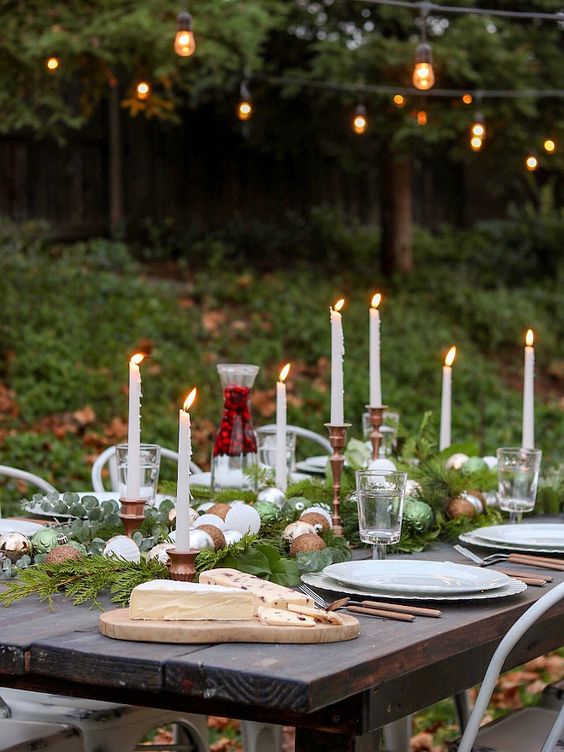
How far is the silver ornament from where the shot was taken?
10.3 feet

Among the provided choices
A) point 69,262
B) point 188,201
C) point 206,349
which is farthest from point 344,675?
point 188,201

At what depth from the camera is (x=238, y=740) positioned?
15.1ft

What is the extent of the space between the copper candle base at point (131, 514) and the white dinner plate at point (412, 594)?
422 millimetres

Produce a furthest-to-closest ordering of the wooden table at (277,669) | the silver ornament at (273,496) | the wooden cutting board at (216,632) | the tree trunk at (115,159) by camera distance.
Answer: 1. the tree trunk at (115,159)
2. the silver ornament at (273,496)
3. the wooden cutting board at (216,632)
4. the wooden table at (277,669)

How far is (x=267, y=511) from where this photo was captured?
2.95 meters

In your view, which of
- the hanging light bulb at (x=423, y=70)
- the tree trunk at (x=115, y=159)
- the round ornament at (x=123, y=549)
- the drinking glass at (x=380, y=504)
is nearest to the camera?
the round ornament at (x=123, y=549)

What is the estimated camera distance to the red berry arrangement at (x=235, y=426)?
3.38m

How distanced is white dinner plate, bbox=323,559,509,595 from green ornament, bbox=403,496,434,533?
38 cm

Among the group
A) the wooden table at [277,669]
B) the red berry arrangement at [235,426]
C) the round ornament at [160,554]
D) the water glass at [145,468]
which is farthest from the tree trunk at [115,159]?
the wooden table at [277,669]

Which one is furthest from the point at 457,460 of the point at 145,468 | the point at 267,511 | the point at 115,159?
the point at 115,159

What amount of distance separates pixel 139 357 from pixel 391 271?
9.57 meters

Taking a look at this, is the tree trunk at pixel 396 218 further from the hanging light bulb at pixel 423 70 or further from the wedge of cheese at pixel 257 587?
the wedge of cheese at pixel 257 587

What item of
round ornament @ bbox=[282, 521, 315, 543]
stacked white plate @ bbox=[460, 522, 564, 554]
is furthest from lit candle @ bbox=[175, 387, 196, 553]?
stacked white plate @ bbox=[460, 522, 564, 554]

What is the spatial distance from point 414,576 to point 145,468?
29.7 inches
